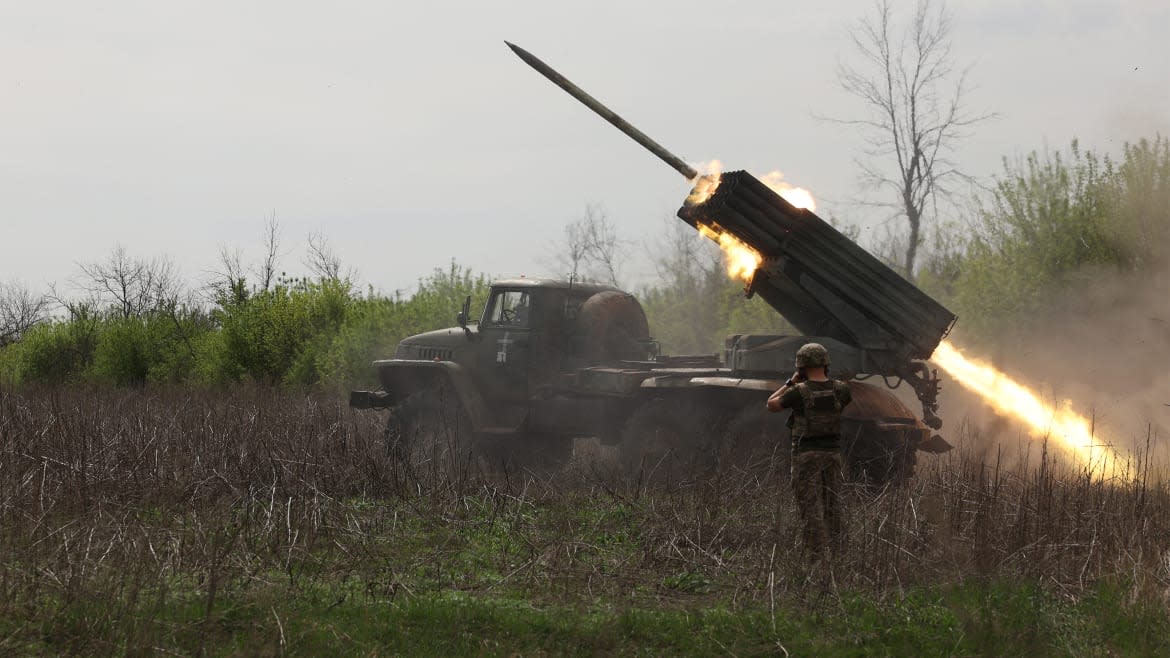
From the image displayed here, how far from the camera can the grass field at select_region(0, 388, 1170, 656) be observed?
6.96 meters

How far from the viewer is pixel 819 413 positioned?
859 cm

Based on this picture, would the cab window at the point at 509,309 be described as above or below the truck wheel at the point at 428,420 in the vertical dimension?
above

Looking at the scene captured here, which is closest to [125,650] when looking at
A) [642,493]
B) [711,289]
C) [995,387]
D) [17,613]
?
[17,613]

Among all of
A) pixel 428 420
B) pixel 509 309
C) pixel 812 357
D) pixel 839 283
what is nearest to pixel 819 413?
pixel 812 357

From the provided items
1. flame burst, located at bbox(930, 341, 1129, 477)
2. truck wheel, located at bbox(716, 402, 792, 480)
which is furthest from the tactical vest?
flame burst, located at bbox(930, 341, 1129, 477)

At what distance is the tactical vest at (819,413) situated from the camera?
8.57m

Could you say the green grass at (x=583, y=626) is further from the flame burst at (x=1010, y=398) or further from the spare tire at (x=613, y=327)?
the spare tire at (x=613, y=327)

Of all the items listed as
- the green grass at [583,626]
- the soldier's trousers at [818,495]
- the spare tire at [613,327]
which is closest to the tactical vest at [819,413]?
the soldier's trousers at [818,495]

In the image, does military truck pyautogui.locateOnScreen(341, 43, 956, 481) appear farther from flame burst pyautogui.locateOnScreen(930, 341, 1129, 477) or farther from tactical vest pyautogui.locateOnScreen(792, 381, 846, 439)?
tactical vest pyautogui.locateOnScreen(792, 381, 846, 439)

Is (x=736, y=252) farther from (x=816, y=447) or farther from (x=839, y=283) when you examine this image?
(x=816, y=447)

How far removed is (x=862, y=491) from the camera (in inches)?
428

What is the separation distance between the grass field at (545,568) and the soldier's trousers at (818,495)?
0.75ft

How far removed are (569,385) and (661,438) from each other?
1.95 meters

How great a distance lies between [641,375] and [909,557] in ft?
19.1
